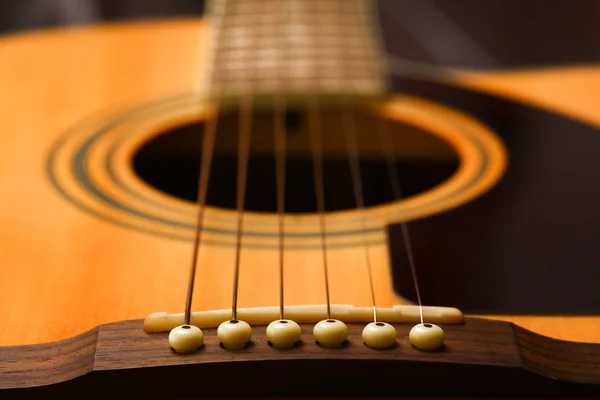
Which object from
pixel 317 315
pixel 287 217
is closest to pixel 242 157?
pixel 287 217

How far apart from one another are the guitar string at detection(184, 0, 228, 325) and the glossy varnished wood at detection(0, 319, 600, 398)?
0.04 metres

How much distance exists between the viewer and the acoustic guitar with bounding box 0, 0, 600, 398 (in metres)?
0.37

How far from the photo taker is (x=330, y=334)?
0.36 m

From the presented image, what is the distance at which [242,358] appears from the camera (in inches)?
14.1

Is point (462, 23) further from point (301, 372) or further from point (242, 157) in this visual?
point (301, 372)

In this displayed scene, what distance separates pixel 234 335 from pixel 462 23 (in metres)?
1.20

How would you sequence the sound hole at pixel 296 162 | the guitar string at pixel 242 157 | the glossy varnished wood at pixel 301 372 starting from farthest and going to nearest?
the sound hole at pixel 296 162 < the guitar string at pixel 242 157 < the glossy varnished wood at pixel 301 372

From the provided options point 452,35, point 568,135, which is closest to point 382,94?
point 568,135

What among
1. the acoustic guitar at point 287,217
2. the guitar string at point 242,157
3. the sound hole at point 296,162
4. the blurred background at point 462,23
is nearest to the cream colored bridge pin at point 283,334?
the acoustic guitar at point 287,217

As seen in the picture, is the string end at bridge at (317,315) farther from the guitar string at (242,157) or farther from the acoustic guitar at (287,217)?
the guitar string at (242,157)

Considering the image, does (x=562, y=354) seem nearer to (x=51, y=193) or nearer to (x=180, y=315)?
(x=180, y=315)

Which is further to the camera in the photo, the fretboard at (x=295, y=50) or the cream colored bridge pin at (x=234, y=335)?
the fretboard at (x=295, y=50)

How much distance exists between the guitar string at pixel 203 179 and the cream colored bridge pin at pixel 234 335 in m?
0.03

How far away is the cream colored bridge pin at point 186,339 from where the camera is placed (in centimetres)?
36
